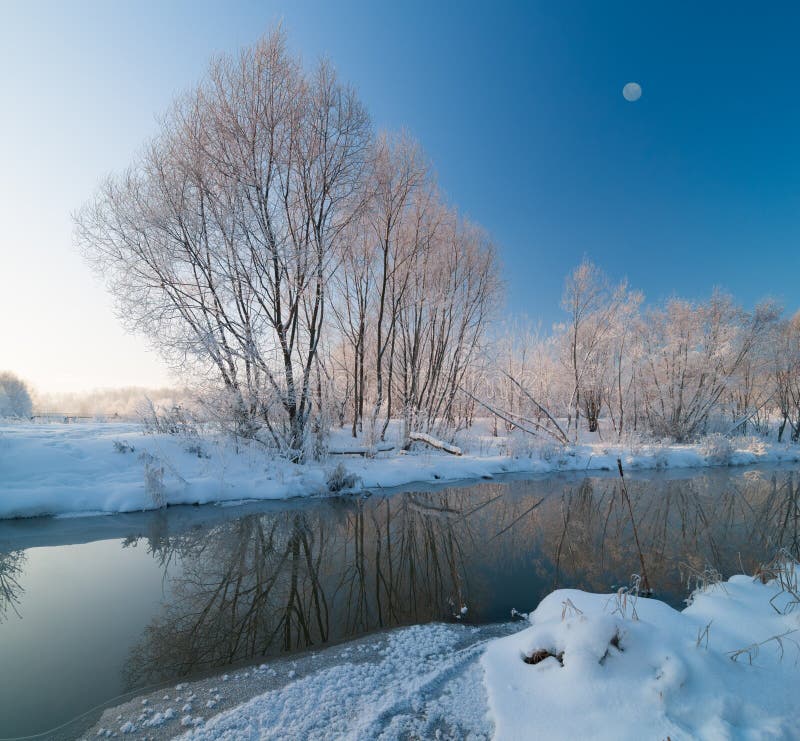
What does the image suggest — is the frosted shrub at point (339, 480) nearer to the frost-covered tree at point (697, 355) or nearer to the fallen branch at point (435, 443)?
the fallen branch at point (435, 443)

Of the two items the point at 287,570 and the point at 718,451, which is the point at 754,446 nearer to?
the point at 718,451

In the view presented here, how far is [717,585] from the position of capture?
10.5 feet


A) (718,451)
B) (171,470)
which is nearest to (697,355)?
(718,451)

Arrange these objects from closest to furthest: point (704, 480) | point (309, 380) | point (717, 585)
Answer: point (717, 585) < point (309, 380) < point (704, 480)

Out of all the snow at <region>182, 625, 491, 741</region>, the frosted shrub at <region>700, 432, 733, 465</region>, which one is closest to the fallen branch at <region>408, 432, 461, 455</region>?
the snow at <region>182, 625, 491, 741</region>

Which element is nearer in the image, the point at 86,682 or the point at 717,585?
the point at 86,682

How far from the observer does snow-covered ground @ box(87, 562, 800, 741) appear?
184 centimetres

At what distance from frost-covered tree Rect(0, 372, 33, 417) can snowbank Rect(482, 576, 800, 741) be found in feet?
144

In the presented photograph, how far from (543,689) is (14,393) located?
4812cm

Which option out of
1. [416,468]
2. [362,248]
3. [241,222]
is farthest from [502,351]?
[241,222]

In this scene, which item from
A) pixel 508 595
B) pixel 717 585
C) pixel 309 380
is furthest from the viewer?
pixel 309 380

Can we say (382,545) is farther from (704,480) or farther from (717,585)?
(704,480)

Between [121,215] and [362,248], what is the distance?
23.9ft

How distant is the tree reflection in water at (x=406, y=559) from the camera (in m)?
3.31
